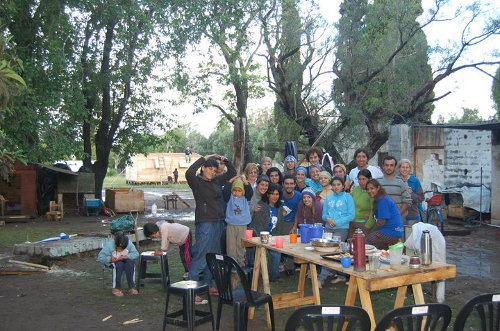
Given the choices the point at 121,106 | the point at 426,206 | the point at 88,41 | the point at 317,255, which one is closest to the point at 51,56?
the point at 88,41

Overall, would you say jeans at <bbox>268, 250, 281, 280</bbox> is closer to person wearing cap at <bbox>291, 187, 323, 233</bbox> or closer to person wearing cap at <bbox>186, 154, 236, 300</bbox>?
person wearing cap at <bbox>291, 187, 323, 233</bbox>

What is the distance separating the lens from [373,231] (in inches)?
244

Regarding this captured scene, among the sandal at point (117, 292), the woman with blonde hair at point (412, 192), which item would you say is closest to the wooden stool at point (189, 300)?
the sandal at point (117, 292)

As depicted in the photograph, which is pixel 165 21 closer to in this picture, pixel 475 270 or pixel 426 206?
pixel 426 206

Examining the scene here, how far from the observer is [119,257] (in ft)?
21.5

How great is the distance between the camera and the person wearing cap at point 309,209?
688 cm

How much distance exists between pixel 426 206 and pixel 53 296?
860cm

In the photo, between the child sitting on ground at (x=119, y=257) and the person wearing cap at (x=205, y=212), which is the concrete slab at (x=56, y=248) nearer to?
the child sitting on ground at (x=119, y=257)

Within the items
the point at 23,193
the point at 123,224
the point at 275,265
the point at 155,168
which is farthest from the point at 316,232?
the point at 155,168

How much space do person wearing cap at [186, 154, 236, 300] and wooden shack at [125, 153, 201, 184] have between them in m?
30.9

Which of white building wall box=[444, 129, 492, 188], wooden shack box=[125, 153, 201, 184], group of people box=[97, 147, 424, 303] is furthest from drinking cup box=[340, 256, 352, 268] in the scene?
wooden shack box=[125, 153, 201, 184]

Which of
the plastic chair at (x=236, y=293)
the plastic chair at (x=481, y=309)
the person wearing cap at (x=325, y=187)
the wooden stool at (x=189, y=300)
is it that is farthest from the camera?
the person wearing cap at (x=325, y=187)

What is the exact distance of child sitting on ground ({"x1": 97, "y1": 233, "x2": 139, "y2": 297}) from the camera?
6.54 meters

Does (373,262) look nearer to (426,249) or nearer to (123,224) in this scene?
(426,249)
